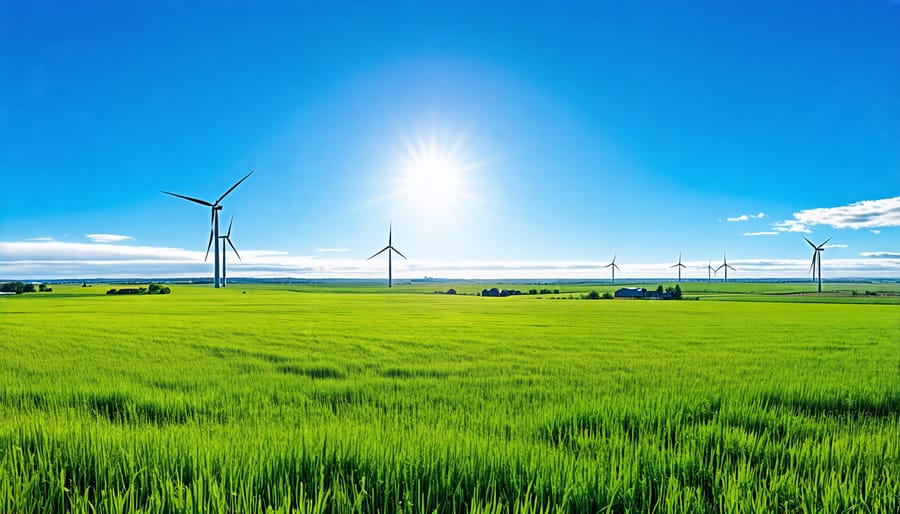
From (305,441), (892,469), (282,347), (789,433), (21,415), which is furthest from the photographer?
(282,347)

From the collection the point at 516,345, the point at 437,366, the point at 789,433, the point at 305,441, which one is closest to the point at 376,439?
the point at 305,441

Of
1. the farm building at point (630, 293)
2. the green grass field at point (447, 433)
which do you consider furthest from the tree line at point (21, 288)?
the farm building at point (630, 293)

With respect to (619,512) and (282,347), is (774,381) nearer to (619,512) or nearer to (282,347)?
(619,512)

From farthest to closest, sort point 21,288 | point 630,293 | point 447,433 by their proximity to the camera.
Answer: point 630,293
point 21,288
point 447,433

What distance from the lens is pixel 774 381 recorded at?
10477mm

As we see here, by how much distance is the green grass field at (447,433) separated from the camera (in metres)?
4.13

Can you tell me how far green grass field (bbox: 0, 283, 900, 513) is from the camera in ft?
13.5

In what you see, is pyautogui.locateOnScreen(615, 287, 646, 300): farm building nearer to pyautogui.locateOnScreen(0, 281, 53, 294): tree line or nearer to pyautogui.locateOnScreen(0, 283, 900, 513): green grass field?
pyautogui.locateOnScreen(0, 283, 900, 513): green grass field

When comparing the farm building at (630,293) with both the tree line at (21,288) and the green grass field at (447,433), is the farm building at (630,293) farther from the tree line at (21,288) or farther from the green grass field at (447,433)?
the tree line at (21,288)

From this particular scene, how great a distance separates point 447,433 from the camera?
604 cm

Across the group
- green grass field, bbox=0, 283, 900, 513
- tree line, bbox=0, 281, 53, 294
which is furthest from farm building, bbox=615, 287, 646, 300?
tree line, bbox=0, 281, 53, 294

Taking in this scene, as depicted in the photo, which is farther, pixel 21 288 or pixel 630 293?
pixel 630 293

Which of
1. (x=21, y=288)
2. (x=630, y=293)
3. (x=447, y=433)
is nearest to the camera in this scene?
(x=447, y=433)

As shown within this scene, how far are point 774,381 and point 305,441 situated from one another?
1012 centimetres
